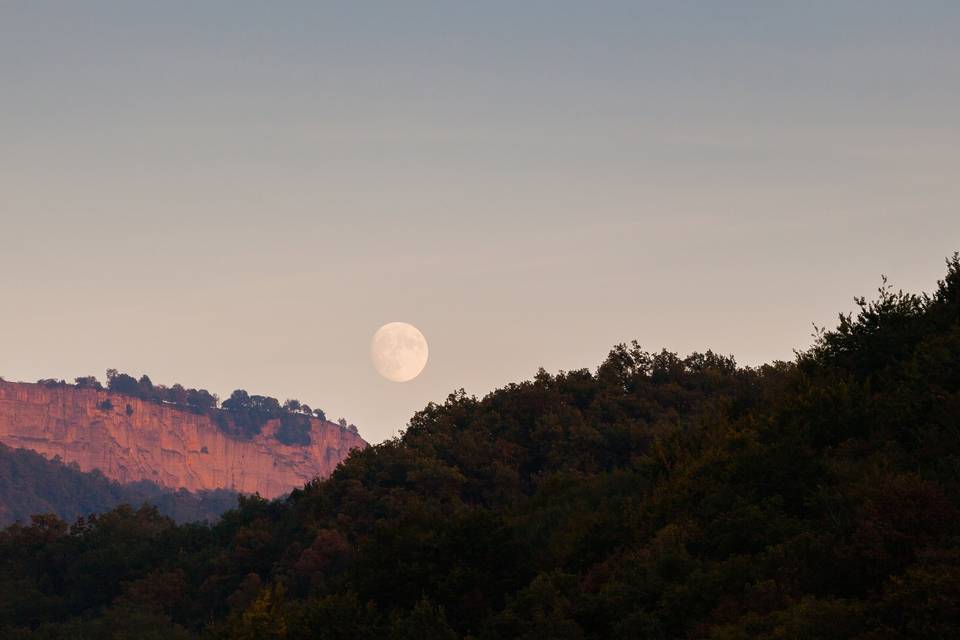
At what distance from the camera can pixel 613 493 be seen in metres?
57.4

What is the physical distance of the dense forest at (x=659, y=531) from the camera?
3362 centimetres

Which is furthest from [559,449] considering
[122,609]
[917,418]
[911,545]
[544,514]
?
[911,545]

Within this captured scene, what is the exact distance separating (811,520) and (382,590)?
57.3 feet

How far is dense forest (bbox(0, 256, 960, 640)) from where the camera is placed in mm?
33625

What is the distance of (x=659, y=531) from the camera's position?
148 feet

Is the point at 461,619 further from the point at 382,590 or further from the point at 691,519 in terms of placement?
the point at 691,519

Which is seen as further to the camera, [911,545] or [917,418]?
[917,418]

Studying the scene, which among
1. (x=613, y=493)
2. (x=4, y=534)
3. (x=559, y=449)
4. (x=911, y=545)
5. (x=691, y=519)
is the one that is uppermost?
Answer: (x=4, y=534)

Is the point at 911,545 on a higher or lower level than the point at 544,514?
lower

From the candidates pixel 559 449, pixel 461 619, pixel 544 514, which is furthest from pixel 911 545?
pixel 559 449

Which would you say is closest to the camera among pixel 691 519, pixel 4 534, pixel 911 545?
pixel 911 545

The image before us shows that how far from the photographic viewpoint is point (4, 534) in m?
96.1

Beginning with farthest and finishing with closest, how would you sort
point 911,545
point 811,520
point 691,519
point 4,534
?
point 4,534 < point 691,519 < point 811,520 < point 911,545

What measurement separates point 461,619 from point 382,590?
3.87 meters
